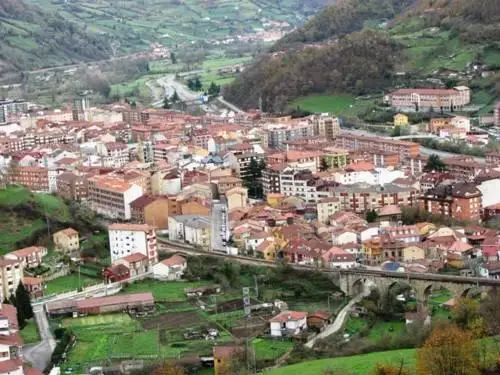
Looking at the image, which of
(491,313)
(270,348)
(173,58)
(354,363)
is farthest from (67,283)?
(173,58)

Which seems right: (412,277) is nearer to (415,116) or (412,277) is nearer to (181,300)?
(181,300)

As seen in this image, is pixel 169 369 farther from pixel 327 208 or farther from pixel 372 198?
pixel 372 198

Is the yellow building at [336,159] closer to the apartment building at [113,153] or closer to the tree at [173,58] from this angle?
the apartment building at [113,153]

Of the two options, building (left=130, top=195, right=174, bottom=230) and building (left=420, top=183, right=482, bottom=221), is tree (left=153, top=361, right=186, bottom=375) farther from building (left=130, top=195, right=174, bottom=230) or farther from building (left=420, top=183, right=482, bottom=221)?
building (left=420, top=183, right=482, bottom=221)

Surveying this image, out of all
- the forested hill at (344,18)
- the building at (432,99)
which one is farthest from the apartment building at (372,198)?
the forested hill at (344,18)

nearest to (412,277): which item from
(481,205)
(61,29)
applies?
(481,205)

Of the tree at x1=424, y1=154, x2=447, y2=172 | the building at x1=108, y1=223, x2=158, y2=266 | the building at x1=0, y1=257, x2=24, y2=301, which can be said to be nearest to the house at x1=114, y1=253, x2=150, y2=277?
the building at x1=108, y1=223, x2=158, y2=266
